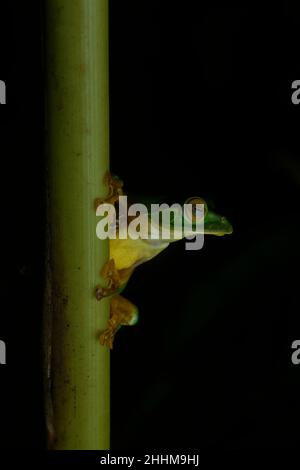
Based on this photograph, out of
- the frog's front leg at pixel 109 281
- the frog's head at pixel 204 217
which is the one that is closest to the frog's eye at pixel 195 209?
the frog's head at pixel 204 217

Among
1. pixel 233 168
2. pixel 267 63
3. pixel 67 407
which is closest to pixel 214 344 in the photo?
pixel 233 168

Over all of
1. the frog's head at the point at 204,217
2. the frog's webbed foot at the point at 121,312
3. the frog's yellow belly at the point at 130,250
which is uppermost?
the frog's head at the point at 204,217

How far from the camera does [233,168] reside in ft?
4.37

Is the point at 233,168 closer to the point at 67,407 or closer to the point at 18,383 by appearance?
the point at 18,383

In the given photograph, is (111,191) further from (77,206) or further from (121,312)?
(121,312)

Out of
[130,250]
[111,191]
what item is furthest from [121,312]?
[111,191]

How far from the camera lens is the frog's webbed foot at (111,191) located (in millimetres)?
581

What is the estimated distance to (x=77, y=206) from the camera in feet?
1.88

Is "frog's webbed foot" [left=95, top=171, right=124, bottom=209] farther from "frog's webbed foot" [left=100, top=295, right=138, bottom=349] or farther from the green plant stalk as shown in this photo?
"frog's webbed foot" [left=100, top=295, right=138, bottom=349]

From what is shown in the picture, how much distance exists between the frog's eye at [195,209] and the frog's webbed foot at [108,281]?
0.11 metres

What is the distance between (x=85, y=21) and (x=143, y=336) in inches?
34.6

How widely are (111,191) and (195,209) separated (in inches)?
4.9

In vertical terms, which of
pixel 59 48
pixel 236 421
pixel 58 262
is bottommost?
pixel 236 421

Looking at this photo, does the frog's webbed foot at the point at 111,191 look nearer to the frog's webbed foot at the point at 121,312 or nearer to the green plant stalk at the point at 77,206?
the green plant stalk at the point at 77,206
